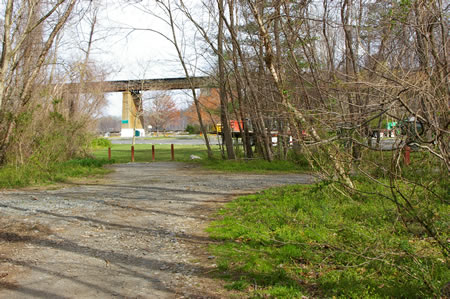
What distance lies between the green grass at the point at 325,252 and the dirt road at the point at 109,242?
354 mm

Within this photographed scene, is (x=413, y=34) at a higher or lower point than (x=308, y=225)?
higher

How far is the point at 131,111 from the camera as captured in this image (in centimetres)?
4191

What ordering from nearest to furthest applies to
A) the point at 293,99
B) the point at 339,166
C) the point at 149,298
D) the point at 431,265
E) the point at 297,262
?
the point at 149,298, the point at 431,265, the point at 297,262, the point at 339,166, the point at 293,99

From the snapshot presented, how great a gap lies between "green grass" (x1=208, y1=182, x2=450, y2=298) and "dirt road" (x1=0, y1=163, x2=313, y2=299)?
13.9 inches

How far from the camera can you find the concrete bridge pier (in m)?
35.1

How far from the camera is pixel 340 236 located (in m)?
5.08

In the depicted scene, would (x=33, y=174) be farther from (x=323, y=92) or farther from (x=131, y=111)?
(x=131, y=111)

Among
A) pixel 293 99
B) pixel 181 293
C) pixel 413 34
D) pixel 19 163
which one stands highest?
pixel 413 34

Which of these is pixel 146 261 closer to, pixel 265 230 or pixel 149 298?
pixel 149 298

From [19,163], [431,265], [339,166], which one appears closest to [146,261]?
[431,265]

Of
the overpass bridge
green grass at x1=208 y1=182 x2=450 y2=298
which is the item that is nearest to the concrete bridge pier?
the overpass bridge

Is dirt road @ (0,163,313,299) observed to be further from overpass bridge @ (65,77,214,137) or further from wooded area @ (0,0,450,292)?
overpass bridge @ (65,77,214,137)

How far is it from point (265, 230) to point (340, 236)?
0.99 m

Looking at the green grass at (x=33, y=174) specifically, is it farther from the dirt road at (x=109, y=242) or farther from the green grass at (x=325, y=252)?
the green grass at (x=325, y=252)
